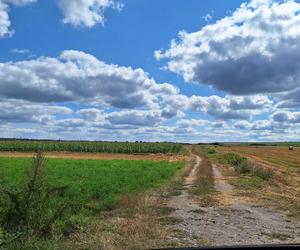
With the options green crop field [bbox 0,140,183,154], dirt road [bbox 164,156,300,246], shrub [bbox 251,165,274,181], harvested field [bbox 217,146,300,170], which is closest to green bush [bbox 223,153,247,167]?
harvested field [bbox 217,146,300,170]

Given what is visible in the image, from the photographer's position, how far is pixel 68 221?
11.7 m

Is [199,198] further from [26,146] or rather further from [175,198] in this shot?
[26,146]

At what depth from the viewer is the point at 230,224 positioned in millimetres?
13438

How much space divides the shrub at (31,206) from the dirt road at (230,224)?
2843 mm

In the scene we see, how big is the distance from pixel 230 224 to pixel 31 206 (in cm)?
565

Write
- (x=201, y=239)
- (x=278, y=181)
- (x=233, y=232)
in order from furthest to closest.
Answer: (x=278, y=181) < (x=233, y=232) < (x=201, y=239)

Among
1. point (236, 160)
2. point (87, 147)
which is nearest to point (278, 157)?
point (236, 160)

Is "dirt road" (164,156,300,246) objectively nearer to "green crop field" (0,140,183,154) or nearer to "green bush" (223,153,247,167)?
"green bush" (223,153,247,167)

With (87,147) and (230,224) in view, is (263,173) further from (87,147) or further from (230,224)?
(87,147)

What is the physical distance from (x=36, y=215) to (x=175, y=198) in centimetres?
1019

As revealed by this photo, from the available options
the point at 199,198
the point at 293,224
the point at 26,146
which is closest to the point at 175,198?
the point at 199,198

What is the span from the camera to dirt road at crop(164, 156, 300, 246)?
1128 centimetres

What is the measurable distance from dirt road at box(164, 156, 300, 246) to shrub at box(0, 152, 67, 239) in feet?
9.33

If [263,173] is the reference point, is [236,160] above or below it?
above
